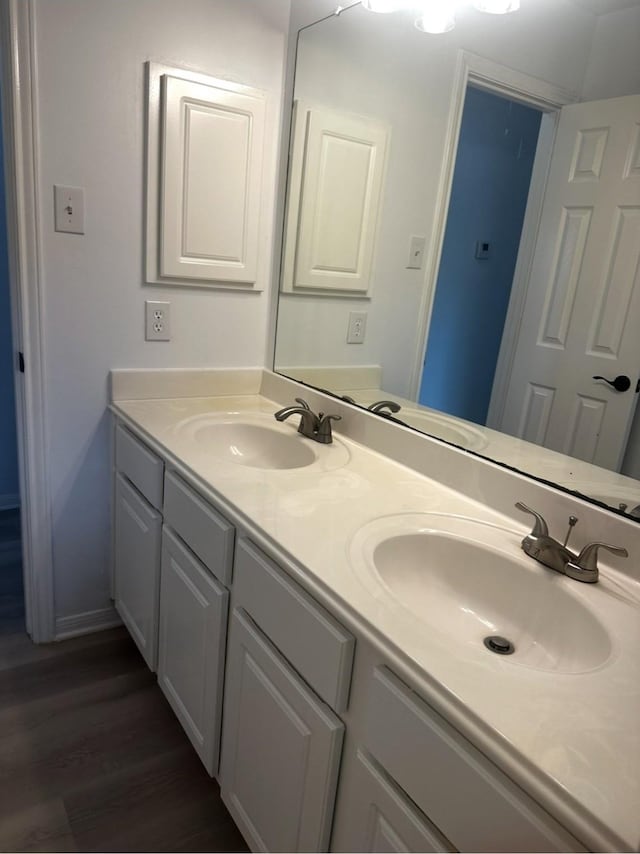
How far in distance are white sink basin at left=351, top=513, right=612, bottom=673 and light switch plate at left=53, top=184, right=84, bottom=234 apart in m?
1.26

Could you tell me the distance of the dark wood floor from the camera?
4.36ft

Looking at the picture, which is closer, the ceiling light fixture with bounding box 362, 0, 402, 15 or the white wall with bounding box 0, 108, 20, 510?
the ceiling light fixture with bounding box 362, 0, 402, 15

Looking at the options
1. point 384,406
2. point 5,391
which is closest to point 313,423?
point 384,406

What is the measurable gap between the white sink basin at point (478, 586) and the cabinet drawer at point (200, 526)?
0.31m

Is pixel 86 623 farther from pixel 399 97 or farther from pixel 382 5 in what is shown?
pixel 382 5

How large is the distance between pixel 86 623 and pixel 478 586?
1.50 m

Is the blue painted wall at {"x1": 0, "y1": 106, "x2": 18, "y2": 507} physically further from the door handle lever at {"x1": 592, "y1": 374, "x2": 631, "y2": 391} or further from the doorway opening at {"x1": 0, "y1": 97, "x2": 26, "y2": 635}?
the door handle lever at {"x1": 592, "y1": 374, "x2": 631, "y2": 391}

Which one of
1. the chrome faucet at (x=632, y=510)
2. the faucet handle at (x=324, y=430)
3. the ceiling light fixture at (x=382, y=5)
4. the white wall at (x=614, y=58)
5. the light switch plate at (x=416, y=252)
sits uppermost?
the ceiling light fixture at (x=382, y=5)

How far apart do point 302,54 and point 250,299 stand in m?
0.80

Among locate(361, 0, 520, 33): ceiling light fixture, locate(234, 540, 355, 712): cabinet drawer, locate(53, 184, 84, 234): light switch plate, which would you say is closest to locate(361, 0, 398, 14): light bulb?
locate(361, 0, 520, 33): ceiling light fixture

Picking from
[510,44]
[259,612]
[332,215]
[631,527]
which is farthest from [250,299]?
[631,527]

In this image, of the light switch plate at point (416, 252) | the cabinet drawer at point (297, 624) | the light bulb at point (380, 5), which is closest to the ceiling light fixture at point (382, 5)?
the light bulb at point (380, 5)

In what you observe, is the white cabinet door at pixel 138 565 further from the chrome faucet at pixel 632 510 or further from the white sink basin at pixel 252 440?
the chrome faucet at pixel 632 510

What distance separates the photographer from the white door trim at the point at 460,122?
1217mm
